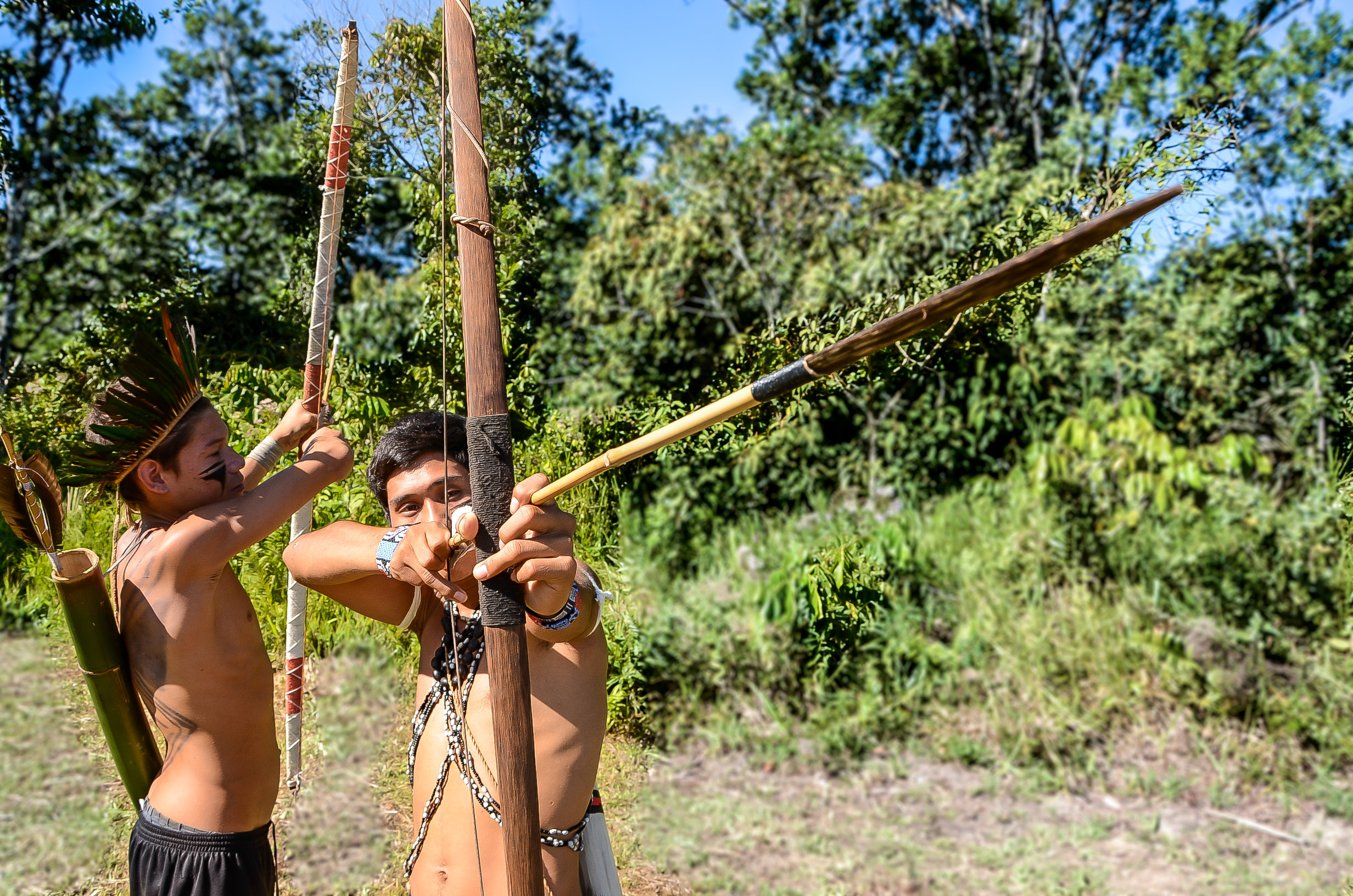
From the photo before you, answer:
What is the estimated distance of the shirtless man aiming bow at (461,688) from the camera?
1545 mm

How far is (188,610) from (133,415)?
14.2 inches

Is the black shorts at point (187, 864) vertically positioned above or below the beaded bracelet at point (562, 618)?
below

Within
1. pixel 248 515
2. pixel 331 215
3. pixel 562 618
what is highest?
pixel 331 215

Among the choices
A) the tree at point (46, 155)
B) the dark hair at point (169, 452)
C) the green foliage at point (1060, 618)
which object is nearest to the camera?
the dark hair at point (169, 452)

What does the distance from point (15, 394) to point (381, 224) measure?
1.49 metres

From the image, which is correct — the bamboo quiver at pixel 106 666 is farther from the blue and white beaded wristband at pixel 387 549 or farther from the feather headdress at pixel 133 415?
the blue and white beaded wristband at pixel 387 549

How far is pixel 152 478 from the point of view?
65.6 inches

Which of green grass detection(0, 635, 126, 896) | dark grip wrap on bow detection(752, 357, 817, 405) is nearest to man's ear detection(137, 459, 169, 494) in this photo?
dark grip wrap on bow detection(752, 357, 817, 405)

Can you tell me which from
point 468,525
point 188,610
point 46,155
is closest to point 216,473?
point 188,610

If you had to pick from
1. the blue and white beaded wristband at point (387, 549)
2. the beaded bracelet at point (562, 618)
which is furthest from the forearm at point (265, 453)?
the beaded bracelet at point (562, 618)

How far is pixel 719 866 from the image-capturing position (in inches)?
135

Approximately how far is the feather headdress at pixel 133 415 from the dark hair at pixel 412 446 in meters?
0.38

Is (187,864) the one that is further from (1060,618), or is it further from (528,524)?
(1060,618)

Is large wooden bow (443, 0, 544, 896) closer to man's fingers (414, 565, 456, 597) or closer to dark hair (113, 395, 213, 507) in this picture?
man's fingers (414, 565, 456, 597)
